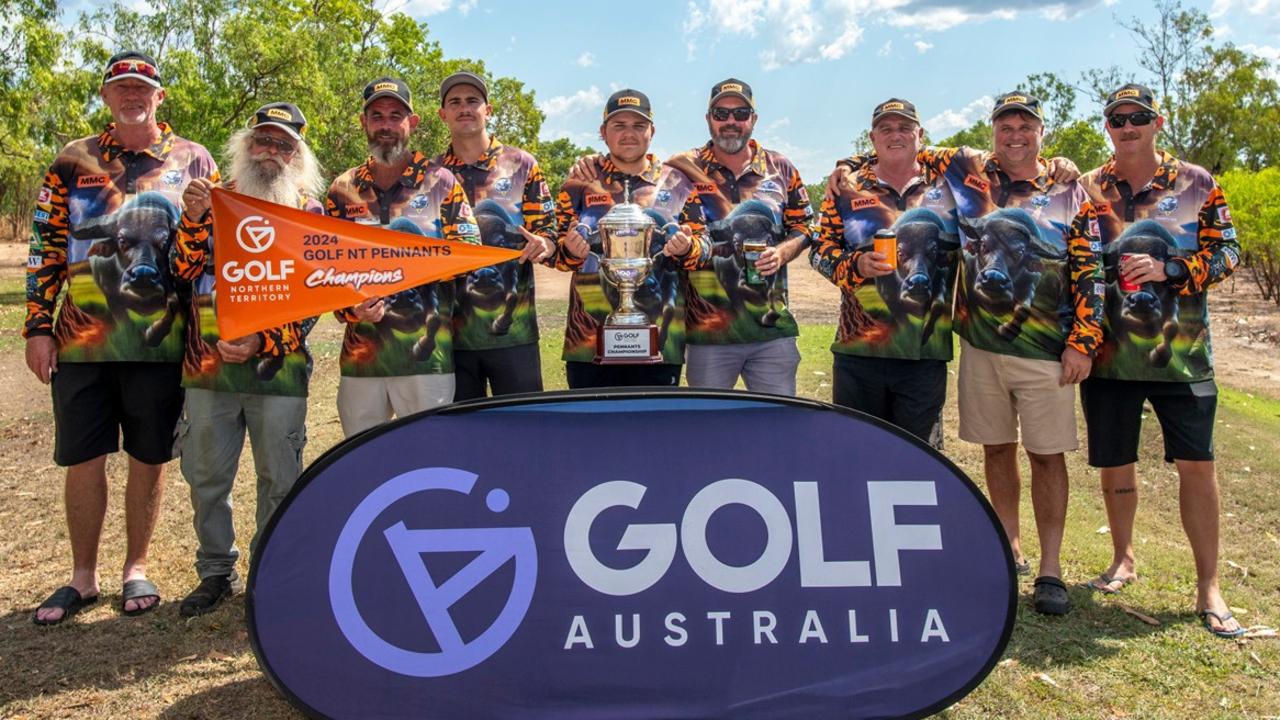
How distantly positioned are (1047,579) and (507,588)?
3025mm

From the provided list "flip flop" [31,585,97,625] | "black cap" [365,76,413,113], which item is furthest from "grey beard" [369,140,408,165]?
"flip flop" [31,585,97,625]

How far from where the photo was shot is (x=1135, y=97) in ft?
15.5

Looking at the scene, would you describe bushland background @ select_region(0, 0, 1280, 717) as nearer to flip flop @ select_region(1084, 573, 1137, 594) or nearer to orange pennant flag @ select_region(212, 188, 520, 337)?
flip flop @ select_region(1084, 573, 1137, 594)

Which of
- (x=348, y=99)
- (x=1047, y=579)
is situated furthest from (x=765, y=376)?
(x=348, y=99)

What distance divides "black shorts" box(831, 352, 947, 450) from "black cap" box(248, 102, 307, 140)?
281 cm

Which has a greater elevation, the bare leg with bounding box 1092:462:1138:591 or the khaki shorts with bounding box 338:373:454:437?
the khaki shorts with bounding box 338:373:454:437

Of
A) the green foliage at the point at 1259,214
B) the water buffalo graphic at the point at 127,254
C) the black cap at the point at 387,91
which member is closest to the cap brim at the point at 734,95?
the black cap at the point at 387,91

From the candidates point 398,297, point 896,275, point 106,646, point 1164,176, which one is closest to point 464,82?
point 398,297

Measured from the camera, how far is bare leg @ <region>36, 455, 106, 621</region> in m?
4.84

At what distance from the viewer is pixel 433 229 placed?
4.67 m

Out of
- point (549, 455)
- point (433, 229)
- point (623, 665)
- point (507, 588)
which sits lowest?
point (623, 665)

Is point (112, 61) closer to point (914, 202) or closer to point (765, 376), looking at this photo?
point (765, 376)

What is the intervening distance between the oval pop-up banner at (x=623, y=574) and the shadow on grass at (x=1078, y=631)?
1.46m

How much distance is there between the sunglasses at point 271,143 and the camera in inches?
182
